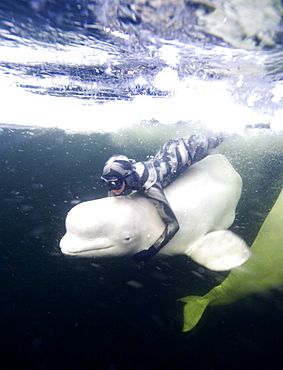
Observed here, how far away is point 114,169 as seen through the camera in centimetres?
374

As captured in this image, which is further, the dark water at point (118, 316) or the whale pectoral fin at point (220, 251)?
the whale pectoral fin at point (220, 251)

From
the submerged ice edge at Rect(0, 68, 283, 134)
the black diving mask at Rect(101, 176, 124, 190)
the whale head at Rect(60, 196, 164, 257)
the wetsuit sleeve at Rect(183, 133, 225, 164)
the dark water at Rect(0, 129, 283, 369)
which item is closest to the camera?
the dark water at Rect(0, 129, 283, 369)

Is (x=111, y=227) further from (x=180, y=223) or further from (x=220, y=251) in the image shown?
(x=220, y=251)

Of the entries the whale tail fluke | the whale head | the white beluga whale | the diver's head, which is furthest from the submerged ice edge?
the whale tail fluke

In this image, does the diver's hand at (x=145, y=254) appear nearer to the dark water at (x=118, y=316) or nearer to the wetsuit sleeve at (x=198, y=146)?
the dark water at (x=118, y=316)

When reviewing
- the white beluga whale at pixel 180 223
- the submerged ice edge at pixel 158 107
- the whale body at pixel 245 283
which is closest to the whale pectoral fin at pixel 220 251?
the white beluga whale at pixel 180 223

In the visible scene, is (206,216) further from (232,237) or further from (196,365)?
(196,365)

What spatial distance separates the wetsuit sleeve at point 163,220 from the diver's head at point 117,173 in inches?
20.9

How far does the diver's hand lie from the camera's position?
3588mm

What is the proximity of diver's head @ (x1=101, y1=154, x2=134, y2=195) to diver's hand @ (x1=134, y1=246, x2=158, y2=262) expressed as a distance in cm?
106

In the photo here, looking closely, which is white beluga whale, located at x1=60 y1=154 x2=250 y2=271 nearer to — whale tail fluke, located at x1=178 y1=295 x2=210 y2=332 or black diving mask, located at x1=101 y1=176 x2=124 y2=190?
black diving mask, located at x1=101 y1=176 x2=124 y2=190

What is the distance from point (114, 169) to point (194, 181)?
193cm

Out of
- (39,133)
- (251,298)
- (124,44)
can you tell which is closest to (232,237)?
(251,298)

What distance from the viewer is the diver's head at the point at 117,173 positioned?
12.2ft
